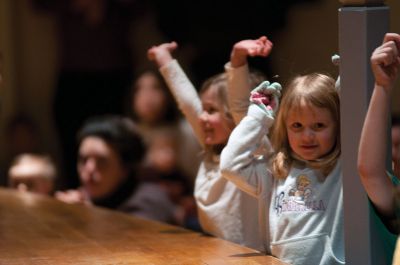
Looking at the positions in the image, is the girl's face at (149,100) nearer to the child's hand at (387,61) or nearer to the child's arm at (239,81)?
the child's arm at (239,81)

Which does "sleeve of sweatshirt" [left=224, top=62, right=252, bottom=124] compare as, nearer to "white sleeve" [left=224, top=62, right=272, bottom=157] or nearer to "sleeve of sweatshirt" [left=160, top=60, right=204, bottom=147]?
"white sleeve" [left=224, top=62, right=272, bottom=157]

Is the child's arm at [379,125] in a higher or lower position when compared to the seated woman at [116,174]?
higher

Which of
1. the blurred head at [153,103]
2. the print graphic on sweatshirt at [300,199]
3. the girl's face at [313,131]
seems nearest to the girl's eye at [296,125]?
the girl's face at [313,131]

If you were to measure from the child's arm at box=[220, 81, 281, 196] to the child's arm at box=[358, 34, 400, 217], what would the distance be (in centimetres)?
42

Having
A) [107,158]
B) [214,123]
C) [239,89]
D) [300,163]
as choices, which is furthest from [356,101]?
[107,158]

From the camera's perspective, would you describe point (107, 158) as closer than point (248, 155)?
No

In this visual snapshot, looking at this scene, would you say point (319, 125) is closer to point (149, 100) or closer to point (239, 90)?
point (239, 90)

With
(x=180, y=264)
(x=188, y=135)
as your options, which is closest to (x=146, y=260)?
(x=180, y=264)

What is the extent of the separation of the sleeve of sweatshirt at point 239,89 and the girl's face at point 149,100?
2.42 m

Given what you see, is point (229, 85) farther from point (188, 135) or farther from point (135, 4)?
point (135, 4)

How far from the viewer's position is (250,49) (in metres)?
3.32

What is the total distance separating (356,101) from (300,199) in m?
0.36

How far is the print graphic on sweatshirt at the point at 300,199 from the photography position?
307 centimetres

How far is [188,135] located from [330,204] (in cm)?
255
